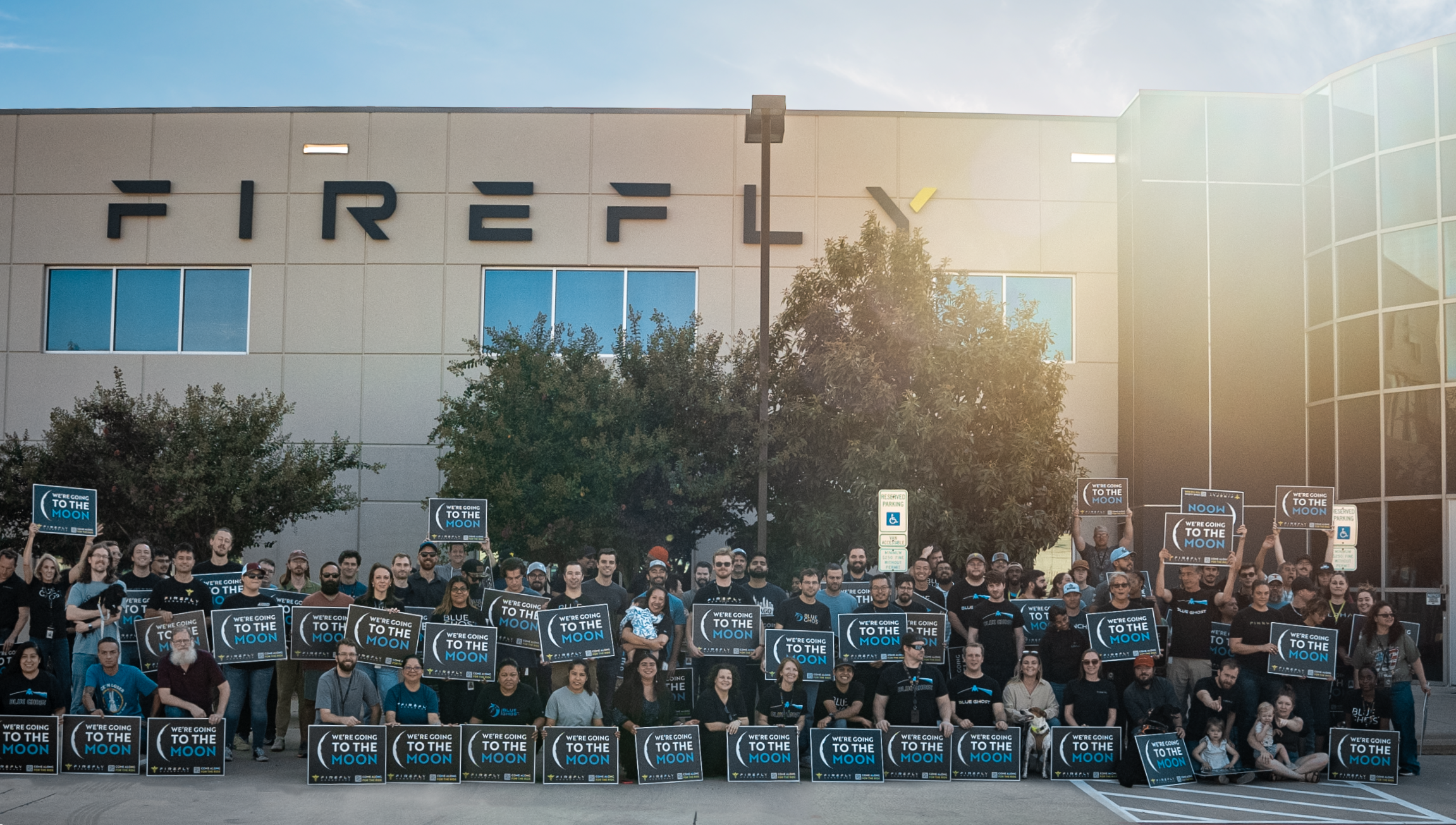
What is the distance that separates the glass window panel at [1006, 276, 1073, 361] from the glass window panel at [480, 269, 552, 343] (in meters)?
9.45

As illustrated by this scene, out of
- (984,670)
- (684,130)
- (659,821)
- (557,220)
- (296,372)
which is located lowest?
(659,821)

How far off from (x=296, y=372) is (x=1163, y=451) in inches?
680

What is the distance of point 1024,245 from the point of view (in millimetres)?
24578

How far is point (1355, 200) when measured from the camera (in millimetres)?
21938

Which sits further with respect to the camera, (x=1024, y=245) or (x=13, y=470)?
(x=1024, y=245)

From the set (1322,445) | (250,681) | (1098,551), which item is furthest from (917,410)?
(1322,445)

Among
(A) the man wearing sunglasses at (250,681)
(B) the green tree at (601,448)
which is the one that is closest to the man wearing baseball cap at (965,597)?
(B) the green tree at (601,448)

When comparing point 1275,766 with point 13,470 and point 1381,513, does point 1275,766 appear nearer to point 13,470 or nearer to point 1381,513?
point 1381,513

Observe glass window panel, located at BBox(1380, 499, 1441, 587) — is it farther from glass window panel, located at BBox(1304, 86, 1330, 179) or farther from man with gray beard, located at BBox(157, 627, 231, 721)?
man with gray beard, located at BBox(157, 627, 231, 721)

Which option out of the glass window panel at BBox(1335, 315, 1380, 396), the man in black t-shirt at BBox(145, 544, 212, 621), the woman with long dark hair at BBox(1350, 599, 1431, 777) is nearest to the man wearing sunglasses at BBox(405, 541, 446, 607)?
the man in black t-shirt at BBox(145, 544, 212, 621)

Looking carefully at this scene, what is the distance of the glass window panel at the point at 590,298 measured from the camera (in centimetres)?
2466

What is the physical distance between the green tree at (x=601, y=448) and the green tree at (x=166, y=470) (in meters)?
Answer: 2.95

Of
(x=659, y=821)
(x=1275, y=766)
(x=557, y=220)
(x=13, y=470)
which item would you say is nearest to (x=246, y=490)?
(x=13, y=470)

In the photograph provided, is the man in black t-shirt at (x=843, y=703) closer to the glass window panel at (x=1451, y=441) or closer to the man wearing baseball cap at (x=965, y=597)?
the man wearing baseball cap at (x=965, y=597)
